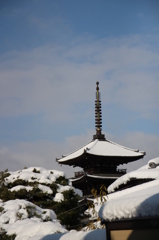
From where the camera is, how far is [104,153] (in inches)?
1232

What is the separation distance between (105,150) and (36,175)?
6.65 meters

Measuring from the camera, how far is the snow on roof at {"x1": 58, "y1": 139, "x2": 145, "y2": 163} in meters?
31.4

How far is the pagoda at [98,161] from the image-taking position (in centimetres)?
3033

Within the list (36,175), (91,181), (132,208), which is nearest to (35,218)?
(36,175)

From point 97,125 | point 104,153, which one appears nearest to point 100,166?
point 104,153

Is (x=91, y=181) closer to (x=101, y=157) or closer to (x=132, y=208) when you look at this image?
(x=101, y=157)

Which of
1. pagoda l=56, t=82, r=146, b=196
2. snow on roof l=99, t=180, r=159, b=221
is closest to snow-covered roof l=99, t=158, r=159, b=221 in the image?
snow on roof l=99, t=180, r=159, b=221

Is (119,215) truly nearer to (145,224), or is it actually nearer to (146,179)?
(145,224)

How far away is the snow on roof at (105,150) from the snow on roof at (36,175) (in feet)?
11.4

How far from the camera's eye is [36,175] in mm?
27312

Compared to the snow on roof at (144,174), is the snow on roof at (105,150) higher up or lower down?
higher up

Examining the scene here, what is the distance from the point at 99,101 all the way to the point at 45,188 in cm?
1130

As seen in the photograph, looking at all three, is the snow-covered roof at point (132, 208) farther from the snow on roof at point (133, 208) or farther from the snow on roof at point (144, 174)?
the snow on roof at point (144, 174)

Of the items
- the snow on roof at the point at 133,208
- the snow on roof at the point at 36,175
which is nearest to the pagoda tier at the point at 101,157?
the snow on roof at the point at 36,175
